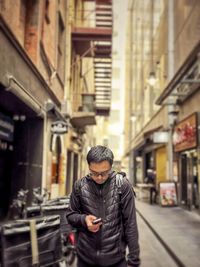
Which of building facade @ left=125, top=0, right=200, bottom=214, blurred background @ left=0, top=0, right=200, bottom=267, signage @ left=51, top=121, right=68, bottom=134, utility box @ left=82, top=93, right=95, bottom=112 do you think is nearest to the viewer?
blurred background @ left=0, top=0, right=200, bottom=267

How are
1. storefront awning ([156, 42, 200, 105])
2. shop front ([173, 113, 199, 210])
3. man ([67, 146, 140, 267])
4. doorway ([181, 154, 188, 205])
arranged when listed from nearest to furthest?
1. man ([67, 146, 140, 267])
2. storefront awning ([156, 42, 200, 105])
3. shop front ([173, 113, 199, 210])
4. doorway ([181, 154, 188, 205])

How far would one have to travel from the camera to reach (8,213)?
11.9m

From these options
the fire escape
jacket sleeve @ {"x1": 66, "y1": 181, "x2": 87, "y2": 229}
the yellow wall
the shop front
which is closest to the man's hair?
jacket sleeve @ {"x1": 66, "y1": 181, "x2": 87, "y2": 229}

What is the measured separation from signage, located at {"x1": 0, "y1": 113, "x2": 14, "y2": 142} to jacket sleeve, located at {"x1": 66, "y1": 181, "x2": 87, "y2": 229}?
7.69m

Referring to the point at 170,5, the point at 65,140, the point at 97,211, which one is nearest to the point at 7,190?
the point at 65,140

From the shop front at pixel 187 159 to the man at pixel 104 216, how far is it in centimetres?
1155

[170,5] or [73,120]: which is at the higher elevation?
[170,5]

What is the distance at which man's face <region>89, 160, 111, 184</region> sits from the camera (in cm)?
302

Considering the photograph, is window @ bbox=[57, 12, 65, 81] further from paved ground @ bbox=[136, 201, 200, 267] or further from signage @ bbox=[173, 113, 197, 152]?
paved ground @ bbox=[136, 201, 200, 267]

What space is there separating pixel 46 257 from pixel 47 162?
1005 cm

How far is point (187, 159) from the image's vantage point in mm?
16844

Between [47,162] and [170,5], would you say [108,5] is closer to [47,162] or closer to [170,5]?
[170,5]

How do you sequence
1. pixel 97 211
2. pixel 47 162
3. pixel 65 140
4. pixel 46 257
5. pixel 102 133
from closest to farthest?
pixel 97 211, pixel 46 257, pixel 47 162, pixel 65 140, pixel 102 133

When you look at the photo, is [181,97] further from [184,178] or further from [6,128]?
[6,128]
